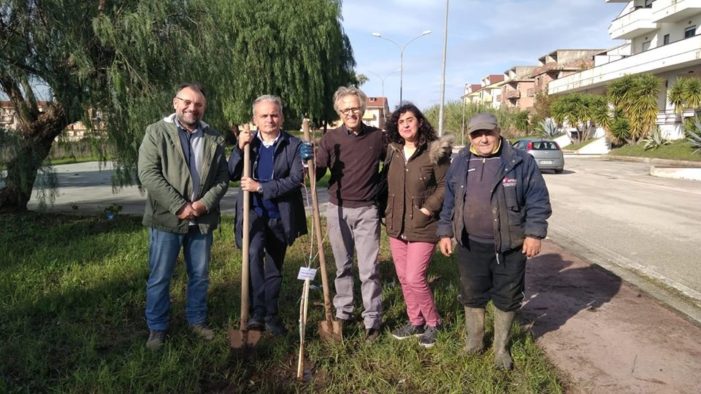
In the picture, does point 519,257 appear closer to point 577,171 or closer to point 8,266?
point 8,266

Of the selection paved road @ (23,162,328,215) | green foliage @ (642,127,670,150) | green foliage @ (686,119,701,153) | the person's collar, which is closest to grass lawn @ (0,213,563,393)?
the person's collar

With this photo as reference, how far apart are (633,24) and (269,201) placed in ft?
122

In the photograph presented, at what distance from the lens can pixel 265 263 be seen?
11.9ft

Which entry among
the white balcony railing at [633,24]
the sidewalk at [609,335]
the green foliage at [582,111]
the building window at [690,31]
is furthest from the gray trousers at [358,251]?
the white balcony railing at [633,24]

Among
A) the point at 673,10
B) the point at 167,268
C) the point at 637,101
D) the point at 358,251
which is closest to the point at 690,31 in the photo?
the point at 673,10

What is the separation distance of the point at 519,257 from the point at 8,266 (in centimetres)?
500

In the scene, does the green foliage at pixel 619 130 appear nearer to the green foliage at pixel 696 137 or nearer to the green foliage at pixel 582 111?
the green foliage at pixel 582 111

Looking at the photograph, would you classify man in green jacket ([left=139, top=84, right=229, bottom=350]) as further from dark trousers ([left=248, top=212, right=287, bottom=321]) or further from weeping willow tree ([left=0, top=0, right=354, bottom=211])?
weeping willow tree ([left=0, top=0, right=354, bottom=211])

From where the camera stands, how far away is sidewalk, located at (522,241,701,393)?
3.06m

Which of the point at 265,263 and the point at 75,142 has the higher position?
the point at 75,142

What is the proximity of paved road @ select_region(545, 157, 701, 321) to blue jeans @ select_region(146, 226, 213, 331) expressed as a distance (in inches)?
157

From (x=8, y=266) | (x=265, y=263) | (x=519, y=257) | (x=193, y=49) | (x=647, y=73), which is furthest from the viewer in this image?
(x=647, y=73)

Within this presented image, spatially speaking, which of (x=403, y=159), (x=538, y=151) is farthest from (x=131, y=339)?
(x=538, y=151)

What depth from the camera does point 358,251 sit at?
3541 millimetres
